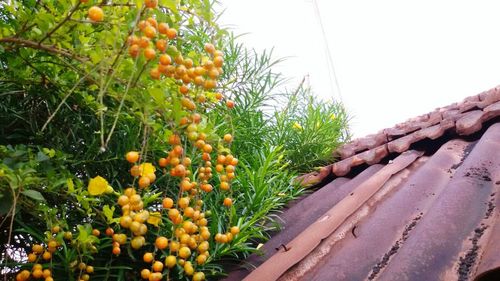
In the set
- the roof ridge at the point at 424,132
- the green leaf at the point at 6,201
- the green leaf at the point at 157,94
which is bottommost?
the roof ridge at the point at 424,132

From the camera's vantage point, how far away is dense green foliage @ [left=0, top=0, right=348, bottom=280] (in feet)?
2.50

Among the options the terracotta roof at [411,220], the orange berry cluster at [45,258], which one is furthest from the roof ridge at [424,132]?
the orange berry cluster at [45,258]

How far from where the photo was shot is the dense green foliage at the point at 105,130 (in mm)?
761

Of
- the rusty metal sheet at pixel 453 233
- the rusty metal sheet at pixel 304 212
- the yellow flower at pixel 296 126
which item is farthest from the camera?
the yellow flower at pixel 296 126

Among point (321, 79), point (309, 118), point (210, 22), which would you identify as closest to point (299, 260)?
point (210, 22)

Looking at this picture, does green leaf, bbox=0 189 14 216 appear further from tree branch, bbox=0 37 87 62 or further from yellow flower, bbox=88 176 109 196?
tree branch, bbox=0 37 87 62

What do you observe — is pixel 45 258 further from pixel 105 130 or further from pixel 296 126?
pixel 296 126

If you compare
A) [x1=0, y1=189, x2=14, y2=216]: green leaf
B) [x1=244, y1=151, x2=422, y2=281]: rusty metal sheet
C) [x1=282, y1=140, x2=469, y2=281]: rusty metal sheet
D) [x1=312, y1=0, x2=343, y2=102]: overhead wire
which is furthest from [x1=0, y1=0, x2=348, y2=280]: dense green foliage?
[x1=312, y1=0, x2=343, y2=102]: overhead wire

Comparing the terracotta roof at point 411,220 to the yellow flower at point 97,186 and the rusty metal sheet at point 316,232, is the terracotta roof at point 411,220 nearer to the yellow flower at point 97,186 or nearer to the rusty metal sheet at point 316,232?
the rusty metal sheet at point 316,232

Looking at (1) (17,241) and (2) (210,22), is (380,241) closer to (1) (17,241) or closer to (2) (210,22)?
(2) (210,22)

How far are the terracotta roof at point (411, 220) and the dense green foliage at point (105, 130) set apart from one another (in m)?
0.18

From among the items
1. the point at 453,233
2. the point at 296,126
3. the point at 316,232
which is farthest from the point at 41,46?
the point at 296,126

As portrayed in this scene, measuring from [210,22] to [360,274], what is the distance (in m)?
0.69

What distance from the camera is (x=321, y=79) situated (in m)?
5.97
